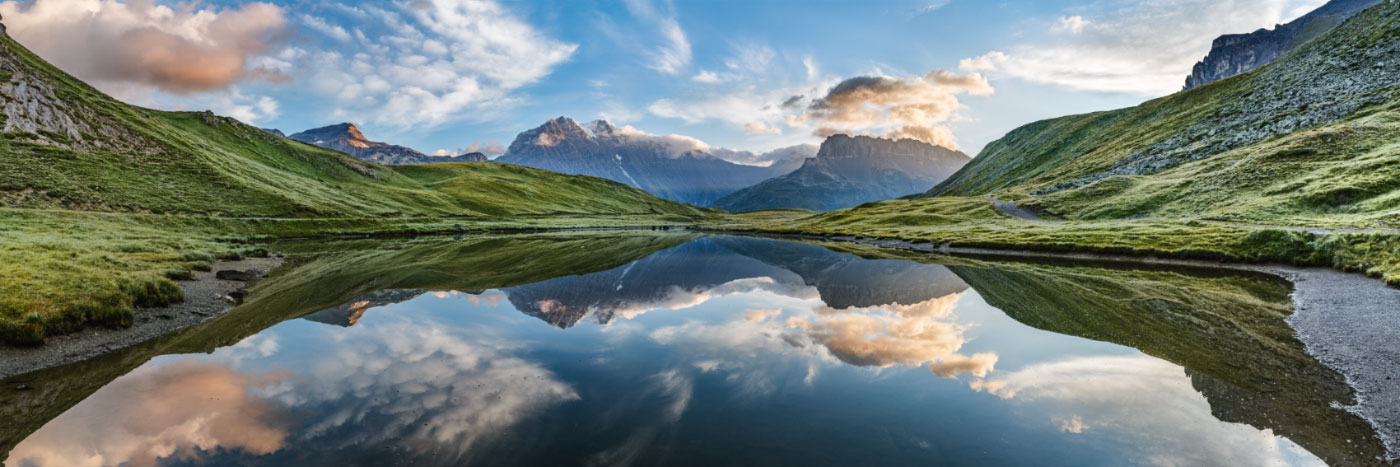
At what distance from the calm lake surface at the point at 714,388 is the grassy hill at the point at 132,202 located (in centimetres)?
489

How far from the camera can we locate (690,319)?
88.1 feet

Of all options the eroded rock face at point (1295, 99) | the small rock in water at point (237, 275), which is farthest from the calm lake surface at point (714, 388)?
the eroded rock face at point (1295, 99)

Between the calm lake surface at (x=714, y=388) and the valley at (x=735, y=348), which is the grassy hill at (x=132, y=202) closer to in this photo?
the valley at (x=735, y=348)

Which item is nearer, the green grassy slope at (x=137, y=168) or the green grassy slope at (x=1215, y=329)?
the green grassy slope at (x=1215, y=329)

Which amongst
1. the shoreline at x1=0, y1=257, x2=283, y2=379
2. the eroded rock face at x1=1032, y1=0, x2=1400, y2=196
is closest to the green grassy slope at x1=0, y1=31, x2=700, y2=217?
the shoreline at x1=0, y1=257, x2=283, y2=379

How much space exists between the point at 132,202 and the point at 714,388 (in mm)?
112897

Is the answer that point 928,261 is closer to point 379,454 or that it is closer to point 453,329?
point 453,329

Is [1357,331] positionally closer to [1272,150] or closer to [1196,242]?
[1196,242]

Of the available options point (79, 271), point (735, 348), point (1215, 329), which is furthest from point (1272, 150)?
point (79, 271)

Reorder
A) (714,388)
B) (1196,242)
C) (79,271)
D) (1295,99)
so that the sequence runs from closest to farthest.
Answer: (714,388), (79,271), (1196,242), (1295,99)

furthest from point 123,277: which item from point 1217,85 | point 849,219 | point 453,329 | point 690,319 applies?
point 1217,85

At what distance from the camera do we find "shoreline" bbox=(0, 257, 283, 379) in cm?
1578

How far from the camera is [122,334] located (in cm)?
1934

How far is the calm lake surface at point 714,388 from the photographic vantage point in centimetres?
1112
